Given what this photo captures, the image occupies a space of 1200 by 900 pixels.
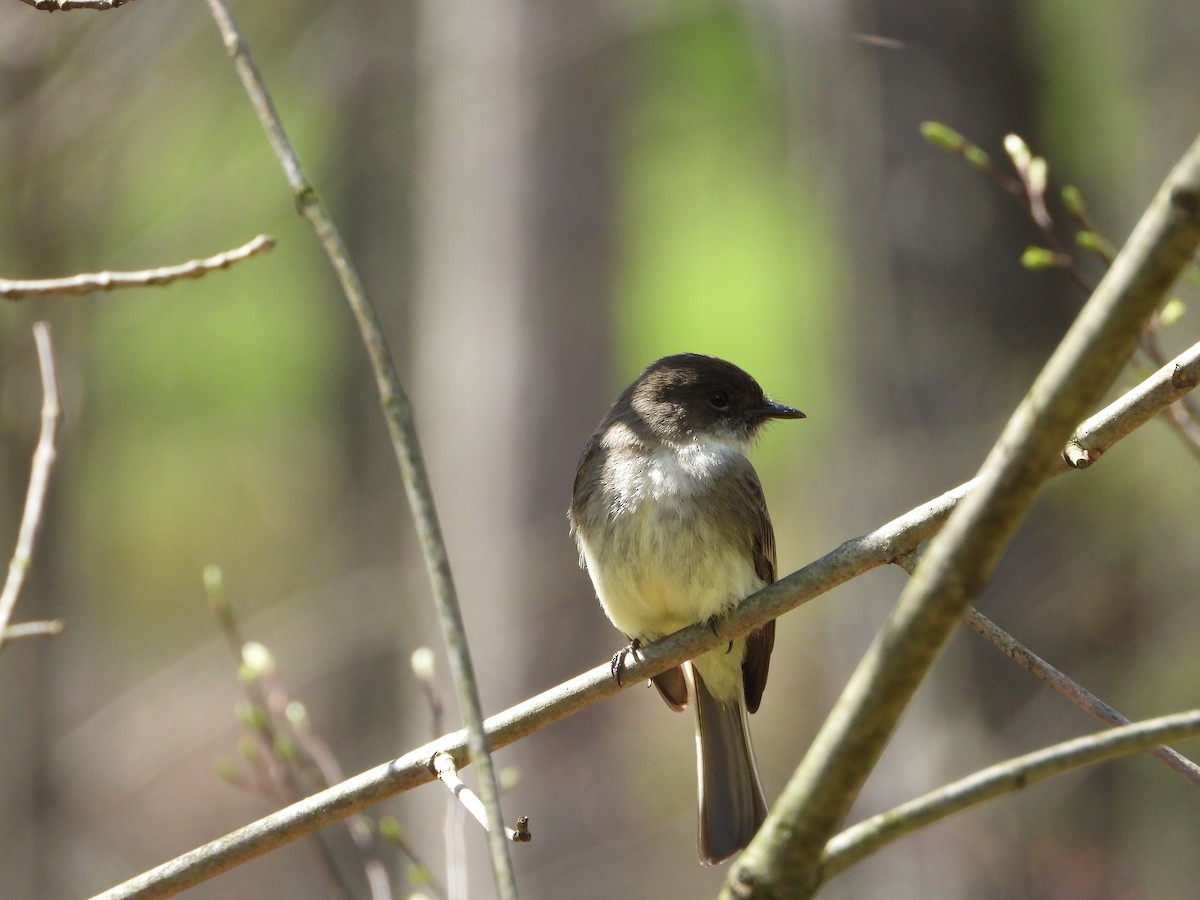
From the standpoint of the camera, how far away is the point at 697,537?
3.69m

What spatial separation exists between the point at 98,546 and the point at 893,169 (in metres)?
5.70

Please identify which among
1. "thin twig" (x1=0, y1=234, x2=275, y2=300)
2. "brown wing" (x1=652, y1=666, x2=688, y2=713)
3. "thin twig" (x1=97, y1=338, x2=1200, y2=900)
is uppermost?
"thin twig" (x1=0, y1=234, x2=275, y2=300)

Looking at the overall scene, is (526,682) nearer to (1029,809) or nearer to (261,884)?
(1029,809)

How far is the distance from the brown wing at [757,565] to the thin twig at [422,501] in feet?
7.37

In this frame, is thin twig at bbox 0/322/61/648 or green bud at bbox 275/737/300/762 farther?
green bud at bbox 275/737/300/762

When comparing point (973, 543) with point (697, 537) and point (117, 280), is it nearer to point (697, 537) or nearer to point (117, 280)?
point (117, 280)

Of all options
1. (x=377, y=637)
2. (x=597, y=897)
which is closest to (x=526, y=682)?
(x=597, y=897)

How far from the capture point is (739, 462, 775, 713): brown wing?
3.95 m

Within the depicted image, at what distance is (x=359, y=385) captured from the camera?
10.4m

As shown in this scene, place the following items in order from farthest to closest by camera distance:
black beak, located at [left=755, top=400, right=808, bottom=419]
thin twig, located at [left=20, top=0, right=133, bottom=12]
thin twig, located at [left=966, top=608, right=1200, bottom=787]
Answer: black beak, located at [left=755, top=400, right=808, bottom=419] < thin twig, located at [left=20, top=0, right=133, bottom=12] < thin twig, located at [left=966, top=608, right=1200, bottom=787]

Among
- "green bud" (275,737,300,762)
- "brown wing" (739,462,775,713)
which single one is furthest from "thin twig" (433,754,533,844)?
"brown wing" (739,462,775,713)

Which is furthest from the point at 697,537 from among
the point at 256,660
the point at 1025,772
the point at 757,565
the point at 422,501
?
the point at 1025,772

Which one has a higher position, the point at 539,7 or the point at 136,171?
the point at 136,171

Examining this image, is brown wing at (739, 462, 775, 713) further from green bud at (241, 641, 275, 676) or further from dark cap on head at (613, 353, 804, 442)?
green bud at (241, 641, 275, 676)
